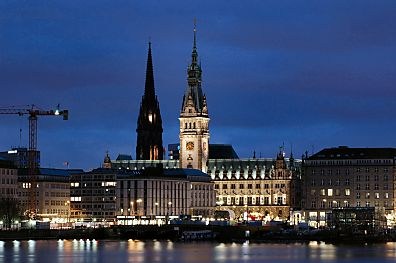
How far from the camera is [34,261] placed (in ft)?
500

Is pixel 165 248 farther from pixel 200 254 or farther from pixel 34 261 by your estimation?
pixel 34 261

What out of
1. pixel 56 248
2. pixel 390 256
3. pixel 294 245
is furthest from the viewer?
pixel 294 245

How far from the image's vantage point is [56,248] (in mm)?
182250

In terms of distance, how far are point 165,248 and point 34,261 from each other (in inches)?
1416

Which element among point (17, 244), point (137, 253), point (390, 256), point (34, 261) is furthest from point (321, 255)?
point (17, 244)

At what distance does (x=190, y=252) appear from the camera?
571 feet

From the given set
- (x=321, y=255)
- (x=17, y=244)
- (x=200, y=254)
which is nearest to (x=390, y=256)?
(x=321, y=255)

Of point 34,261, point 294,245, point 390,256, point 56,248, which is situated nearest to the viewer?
point 34,261

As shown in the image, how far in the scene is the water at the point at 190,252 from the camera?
159 m

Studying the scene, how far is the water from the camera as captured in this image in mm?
158625

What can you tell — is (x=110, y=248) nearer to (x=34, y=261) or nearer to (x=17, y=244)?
(x=17, y=244)

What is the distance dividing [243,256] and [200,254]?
617 cm

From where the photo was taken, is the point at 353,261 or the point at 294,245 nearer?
the point at 353,261

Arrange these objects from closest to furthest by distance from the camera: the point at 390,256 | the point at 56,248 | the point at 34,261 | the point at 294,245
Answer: the point at 34,261
the point at 390,256
the point at 56,248
the point at 294,245
